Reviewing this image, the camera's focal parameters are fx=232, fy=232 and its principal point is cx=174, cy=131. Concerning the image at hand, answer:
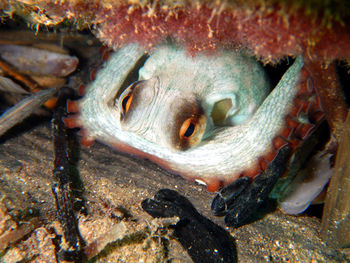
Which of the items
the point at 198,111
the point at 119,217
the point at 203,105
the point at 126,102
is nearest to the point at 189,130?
the point at 198,111

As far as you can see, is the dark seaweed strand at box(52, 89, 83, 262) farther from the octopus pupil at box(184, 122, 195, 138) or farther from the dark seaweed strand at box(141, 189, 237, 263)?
the octopus pupil at box(184, 122, 195, 138)

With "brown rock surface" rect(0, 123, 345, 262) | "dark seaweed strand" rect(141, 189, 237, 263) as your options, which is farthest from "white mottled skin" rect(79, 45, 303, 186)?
"dark seaweed strand" rect(141, 189, 237, 263)

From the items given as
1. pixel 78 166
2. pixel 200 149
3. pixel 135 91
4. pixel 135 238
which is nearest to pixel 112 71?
pixel 135 91

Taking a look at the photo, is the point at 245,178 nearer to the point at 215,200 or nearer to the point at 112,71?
the point at 215,200

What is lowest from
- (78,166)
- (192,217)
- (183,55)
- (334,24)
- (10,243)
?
(10,243)

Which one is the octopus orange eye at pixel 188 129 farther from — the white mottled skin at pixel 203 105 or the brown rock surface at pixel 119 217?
the brown rock surface at pixel 119 217

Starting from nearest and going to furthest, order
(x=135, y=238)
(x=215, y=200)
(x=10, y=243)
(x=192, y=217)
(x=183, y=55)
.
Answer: (x=10, y=243)
(x=135, y=238)
(x=192, y=217)
(x=215, y=200)
(x=183, y=55)

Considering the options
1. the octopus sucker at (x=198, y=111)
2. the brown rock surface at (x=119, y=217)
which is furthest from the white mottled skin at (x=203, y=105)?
the brown rock surface at (x=119, y=217)
